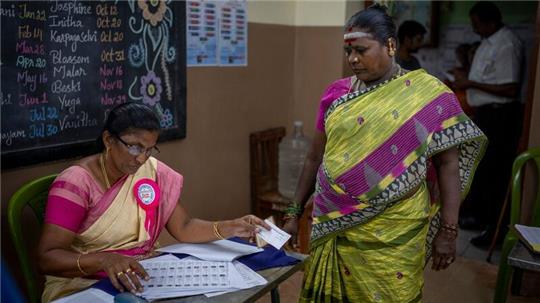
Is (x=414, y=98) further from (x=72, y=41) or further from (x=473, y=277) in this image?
(x=473, y=277)

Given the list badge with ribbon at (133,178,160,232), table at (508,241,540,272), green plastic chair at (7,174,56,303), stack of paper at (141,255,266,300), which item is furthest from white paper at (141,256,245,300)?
table at (508,241,540,272)

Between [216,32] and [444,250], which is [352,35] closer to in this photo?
[444,250]

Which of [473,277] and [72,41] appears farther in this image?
[473,277]

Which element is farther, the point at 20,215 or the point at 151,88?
the point at 151,88

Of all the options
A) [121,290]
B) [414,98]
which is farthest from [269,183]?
[121,290]

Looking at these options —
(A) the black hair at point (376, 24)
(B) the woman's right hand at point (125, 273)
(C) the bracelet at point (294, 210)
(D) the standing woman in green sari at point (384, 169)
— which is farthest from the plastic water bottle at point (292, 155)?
(B) the woman's right hand at point (125, 273)

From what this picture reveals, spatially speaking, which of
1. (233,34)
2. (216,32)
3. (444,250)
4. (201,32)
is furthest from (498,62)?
(444,250)

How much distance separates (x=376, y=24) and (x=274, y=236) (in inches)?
30.0

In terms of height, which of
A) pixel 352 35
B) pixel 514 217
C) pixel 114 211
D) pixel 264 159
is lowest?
pixel 514 217

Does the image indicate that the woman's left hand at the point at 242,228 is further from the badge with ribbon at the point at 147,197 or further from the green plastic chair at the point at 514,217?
the green plastic chair at the point at 514,217

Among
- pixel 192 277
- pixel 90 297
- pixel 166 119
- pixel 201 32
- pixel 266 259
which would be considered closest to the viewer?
pixel 90 297

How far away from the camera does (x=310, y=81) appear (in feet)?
13.0

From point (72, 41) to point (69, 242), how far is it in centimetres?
98

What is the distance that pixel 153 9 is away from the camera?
2711 millimetres
